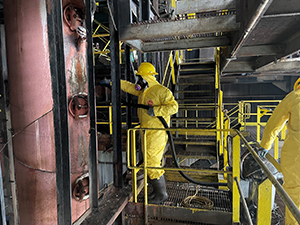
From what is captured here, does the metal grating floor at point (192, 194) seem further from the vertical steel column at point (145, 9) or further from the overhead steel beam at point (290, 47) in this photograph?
the vertical steel column at point (145, 9)

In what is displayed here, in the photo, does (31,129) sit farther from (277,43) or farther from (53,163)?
(277,43)

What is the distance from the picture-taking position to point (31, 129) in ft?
6.76

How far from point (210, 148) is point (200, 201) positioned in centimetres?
249

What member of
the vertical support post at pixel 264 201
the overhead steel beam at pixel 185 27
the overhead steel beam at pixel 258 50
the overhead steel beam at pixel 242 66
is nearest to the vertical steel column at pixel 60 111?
the overhead steel beam at pixel 185 27

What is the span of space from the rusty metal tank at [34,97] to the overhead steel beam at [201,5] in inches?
54.6

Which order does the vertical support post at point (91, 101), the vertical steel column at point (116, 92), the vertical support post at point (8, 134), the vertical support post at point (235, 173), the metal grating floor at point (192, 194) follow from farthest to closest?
1. the metal grating floor at point (192, 194)
2. the vertical steel column at point (116, 92)
3. the vertical support post at point (235, 173)
4. the vertical support post at point (91, 101)
5. the vertical support post at point (8, 134)

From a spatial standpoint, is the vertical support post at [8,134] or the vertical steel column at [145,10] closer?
the vertical support post at [8,134]

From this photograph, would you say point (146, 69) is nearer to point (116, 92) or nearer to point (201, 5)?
point (116, 92)

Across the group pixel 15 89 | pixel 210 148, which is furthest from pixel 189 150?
pixel 15 89

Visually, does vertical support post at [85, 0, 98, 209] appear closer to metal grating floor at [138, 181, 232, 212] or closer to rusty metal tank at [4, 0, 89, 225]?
rusty metal tank at [4, 0, 89, 225]

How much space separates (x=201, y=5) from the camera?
9.34 feet

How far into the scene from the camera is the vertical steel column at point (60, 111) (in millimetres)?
2057

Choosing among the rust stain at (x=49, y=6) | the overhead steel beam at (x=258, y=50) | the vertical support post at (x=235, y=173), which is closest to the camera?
the rust stain at (x=49, y=6)

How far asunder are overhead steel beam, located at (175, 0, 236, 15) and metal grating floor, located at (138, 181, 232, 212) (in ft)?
10.3
